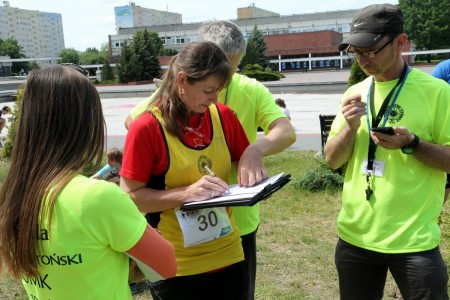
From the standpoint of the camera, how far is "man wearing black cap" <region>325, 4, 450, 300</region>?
7.39 feet

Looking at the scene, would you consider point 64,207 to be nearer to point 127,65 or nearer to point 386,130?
point 386,130

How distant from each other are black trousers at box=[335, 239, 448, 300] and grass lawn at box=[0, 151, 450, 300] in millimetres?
1462

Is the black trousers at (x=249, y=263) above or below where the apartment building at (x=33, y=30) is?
below

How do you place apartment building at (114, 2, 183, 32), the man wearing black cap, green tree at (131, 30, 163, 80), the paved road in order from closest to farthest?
the man wearing black cap → the paved road → green tree at (131, 30, 163, 80) → apartment building at (114, 2, 183, 32)

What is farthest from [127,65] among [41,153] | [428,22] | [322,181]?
[41,153]

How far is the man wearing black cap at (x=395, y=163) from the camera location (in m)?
2.25

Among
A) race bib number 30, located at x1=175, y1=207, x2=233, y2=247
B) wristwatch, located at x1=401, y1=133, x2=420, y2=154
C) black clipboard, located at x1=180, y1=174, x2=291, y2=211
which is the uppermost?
wristwatch, located at x1=401, y1=133, x2=420, y2=154

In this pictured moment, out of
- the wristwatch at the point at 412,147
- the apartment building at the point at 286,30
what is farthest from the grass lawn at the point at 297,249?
the apartment building at the point at 286,30

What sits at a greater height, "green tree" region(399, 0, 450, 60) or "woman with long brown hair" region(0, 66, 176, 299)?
"green tree" region(399, 0, 450, 60)

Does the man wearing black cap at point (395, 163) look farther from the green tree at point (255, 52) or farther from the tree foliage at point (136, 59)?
the tree foliage at point (136, 59)

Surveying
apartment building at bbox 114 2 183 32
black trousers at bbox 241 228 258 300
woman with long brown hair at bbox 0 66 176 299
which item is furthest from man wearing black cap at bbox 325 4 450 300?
apartment building at bbox 114 2 183 32

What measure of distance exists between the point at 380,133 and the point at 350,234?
0.57 m

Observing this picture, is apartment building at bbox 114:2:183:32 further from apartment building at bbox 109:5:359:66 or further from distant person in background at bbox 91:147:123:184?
distant person in background at bbox 91:147:123:184

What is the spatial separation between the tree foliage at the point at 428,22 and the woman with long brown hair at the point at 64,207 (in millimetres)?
62632
